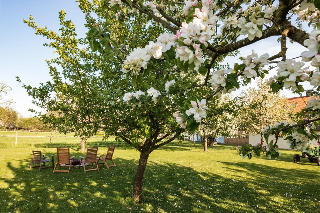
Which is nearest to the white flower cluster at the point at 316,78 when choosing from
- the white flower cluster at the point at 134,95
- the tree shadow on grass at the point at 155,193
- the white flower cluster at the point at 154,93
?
the white flower cluster at the point at 154,93

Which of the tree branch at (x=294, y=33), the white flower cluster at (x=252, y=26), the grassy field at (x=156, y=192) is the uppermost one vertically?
the tree branch at (x=294, y=33)

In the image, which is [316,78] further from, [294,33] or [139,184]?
[139,184]

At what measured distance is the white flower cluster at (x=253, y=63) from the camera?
2003 millimetres

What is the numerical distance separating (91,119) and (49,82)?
151 cm

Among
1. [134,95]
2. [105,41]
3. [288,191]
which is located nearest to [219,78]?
[105,41]

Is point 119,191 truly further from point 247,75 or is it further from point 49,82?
point 247,75

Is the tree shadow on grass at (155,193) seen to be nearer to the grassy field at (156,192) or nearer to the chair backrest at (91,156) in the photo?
the grassy field at (156,192)

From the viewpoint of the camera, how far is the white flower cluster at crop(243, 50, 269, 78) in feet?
6.57

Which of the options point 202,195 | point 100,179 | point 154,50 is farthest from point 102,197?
point 154,50

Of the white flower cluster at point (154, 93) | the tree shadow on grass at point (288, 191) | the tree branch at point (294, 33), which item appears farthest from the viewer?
the tree shadow on grass at point (288, 191)

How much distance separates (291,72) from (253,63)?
402 millimetres

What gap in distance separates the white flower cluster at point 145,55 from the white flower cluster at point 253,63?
80 cm

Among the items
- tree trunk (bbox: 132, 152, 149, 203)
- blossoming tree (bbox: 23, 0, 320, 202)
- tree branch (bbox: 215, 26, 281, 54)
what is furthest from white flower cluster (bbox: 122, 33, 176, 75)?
tree trunk (bbox: 132, 152, 149, 203)

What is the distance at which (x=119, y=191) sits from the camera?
721cm
